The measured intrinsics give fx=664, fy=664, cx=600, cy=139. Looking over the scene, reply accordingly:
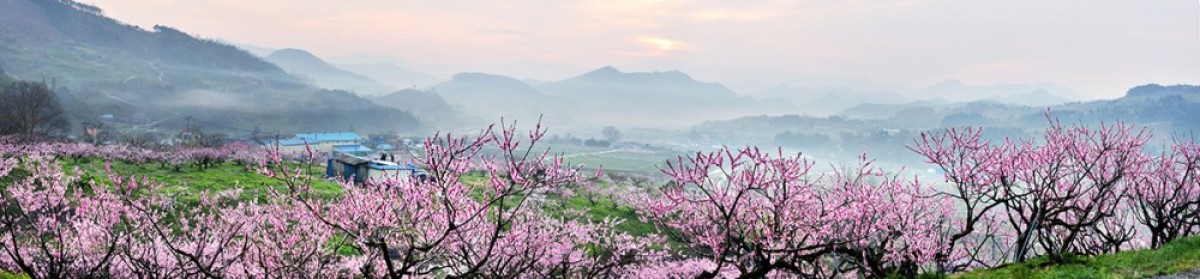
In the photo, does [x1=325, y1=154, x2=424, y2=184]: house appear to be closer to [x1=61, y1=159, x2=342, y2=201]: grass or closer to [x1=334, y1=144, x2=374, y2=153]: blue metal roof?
[x1=61, y1=159, x2=342, y2=201]: grass

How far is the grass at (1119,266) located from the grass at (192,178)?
33.0m

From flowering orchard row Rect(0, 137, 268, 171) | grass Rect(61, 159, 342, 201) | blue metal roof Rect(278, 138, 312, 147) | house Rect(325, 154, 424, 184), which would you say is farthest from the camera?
blue metal roof Rect(278, 138, 312, 147)

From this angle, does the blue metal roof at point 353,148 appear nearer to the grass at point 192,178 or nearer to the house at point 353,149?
the house at point 353,149

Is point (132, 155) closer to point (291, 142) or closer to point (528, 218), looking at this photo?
point (528, 218)

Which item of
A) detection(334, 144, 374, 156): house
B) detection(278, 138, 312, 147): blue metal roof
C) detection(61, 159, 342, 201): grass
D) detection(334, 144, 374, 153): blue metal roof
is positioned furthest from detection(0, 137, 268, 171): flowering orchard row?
detection(334, 144, 374, 153): blue metal roof

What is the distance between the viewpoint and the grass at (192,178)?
36.5 meters

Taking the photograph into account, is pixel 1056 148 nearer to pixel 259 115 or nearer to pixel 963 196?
pixel 963 196

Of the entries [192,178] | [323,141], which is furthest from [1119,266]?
[323,141]

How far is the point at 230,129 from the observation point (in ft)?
550

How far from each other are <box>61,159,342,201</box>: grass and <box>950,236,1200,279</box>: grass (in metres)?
33.0

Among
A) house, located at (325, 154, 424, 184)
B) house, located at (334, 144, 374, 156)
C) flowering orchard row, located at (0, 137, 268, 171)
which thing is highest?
flowering orchard row, located at (0, 137, 268, 171)

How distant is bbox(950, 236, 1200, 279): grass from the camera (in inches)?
434

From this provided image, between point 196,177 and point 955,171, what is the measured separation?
43.6m

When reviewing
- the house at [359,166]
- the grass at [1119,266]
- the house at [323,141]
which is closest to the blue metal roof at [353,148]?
the house at [323,141]
